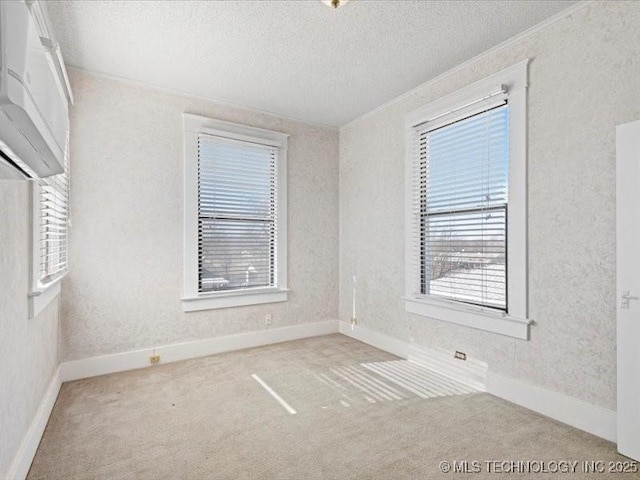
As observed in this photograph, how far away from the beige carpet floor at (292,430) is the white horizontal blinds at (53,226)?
994 millimetres

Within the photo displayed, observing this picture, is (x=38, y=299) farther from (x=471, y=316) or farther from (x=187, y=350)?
(x=471, y=316)

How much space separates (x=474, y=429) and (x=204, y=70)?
3427mm

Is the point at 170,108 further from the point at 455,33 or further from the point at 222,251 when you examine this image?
the point at 455,33

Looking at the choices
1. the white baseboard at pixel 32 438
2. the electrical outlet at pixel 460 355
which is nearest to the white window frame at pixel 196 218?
the white baseboard at pixel 32 438

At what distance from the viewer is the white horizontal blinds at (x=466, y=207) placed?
277 centimetres

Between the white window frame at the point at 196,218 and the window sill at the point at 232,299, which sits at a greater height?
the white window frame at the point at 196,218

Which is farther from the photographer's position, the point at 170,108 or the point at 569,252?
the point at 170,108

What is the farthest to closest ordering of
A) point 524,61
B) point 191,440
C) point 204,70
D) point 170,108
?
point 170,108 → point 204,70 → point 524,61 → point 191,440

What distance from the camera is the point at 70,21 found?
7.93 ft

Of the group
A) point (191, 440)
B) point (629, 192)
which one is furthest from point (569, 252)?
point (191, 440)

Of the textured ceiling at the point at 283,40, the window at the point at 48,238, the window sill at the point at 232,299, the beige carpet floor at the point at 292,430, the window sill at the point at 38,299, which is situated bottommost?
the beige carpet floor at the point at 292,430

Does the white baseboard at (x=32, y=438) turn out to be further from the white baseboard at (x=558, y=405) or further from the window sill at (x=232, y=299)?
the white baseboard at (x=558, y=405)

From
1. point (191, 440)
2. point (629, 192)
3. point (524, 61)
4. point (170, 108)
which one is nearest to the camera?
point (629, 192)

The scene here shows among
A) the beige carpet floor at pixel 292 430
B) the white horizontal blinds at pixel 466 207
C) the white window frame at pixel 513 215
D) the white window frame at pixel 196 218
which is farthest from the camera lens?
the white window frame at pixel 196 218
